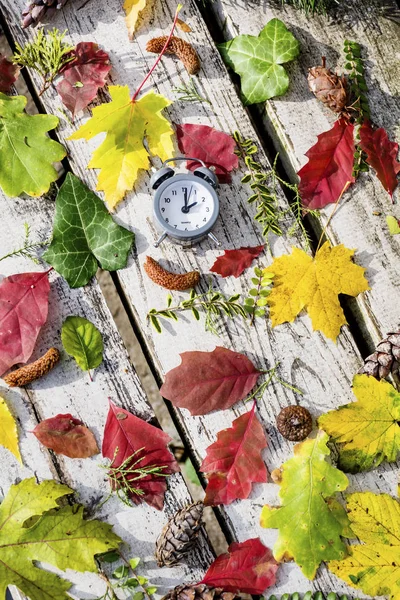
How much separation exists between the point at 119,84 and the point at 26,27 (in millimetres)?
313

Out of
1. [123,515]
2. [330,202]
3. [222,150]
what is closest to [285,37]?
[222,150]

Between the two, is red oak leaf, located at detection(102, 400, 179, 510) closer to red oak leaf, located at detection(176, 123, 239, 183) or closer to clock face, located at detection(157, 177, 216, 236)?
clock face, located at detection(157, 177, 216, 236)

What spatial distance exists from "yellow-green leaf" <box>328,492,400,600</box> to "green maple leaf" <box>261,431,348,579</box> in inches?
1.2

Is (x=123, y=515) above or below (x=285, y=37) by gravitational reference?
below

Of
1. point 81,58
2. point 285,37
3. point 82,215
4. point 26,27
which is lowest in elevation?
point 82,215

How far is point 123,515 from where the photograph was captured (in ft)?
5.69

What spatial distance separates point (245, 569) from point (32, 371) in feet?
2.48

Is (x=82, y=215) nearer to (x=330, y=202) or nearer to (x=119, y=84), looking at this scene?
(x=119, y=84)

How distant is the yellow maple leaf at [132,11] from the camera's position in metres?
1.87

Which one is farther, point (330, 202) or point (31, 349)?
point (330, 202)

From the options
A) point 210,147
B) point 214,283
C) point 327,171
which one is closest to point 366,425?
point 214,283

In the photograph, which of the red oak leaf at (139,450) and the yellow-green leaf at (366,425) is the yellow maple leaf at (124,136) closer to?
the red oak leaf at (139,450)

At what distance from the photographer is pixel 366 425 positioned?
5.70ft

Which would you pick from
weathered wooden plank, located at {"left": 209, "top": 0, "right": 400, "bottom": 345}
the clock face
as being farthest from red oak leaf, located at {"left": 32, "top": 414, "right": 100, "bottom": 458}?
weathered wooden plank, located at {"left": 209, "top": 0, "right": 400, "bottom": 345}
